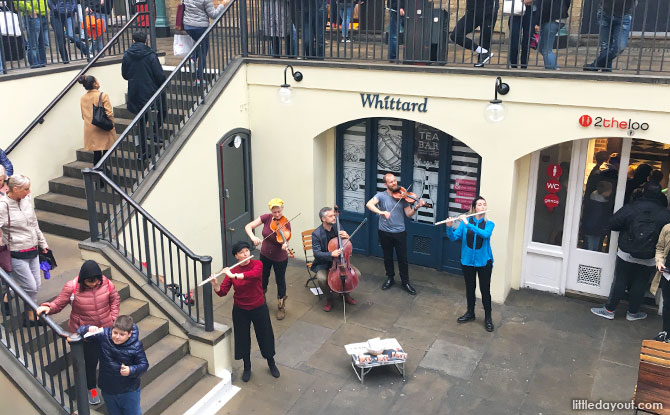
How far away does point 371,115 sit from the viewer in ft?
30.9

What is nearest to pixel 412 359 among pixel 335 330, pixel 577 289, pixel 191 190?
pixel 335 330

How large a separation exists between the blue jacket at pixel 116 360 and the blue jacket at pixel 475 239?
4193 mm

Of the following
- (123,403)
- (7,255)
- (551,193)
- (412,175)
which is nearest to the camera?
(123,403)

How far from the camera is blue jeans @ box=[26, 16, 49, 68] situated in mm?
9170

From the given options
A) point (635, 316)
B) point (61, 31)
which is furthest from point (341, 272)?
point (61, 31)

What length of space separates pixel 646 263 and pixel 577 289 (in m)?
1.27

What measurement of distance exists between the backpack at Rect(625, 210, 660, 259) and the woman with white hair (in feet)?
22.9

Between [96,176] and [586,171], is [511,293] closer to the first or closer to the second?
[586,171]

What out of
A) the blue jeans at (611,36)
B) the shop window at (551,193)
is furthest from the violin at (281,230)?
the blue jeans at (611,36)

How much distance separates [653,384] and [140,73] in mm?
7424

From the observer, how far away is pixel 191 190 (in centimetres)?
932

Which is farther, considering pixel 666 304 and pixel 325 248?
pixel 325 248

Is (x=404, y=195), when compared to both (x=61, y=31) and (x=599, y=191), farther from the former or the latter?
(x=61, y=31)

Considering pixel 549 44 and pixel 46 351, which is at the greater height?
pixel 549 44
